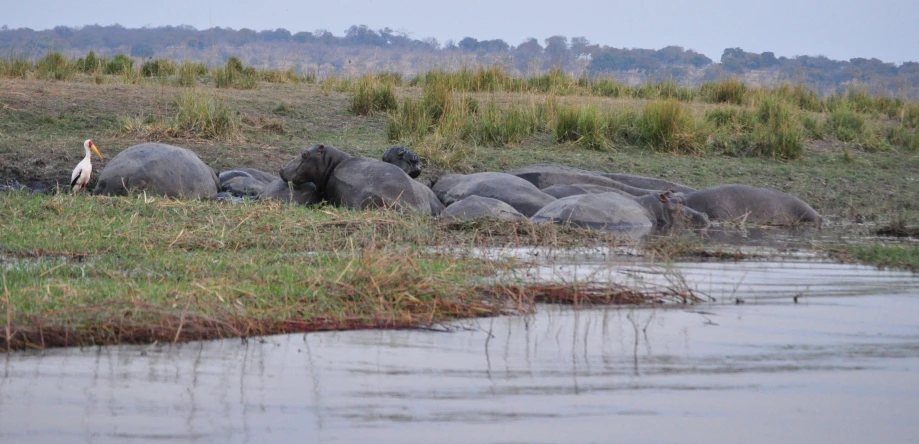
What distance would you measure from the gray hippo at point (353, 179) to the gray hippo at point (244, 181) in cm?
65

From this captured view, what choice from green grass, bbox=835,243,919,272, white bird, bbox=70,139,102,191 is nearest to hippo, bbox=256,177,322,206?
white bird, bbox=70,139,102,191

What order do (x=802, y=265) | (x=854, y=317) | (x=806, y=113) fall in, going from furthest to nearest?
(x=806, y=113) → (x=802, y=265) → (x=854, y=317)

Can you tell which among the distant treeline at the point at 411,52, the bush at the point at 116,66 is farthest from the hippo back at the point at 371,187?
the distant treeline at the point at 411,52

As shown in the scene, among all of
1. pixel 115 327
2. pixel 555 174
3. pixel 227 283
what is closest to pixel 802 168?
pixel 555 174

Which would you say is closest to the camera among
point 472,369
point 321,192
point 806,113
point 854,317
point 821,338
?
point 472,369

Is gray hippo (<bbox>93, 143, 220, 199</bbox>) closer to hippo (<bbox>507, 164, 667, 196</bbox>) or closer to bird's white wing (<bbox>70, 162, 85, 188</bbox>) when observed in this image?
bird's white wing (<bbox>70, 162, 85, 188</bbox>)

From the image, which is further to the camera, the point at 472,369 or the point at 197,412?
the point at 472,369

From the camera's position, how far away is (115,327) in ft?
13.5

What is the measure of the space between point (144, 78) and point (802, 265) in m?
12.1

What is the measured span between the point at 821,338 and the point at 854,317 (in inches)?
24.1

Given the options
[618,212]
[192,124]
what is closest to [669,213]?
[618,212]

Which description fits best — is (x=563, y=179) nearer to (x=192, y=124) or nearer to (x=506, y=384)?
(x=192, y=124)

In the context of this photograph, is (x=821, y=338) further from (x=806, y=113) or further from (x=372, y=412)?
(x=806, y=113)

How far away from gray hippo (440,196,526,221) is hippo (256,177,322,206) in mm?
1279
